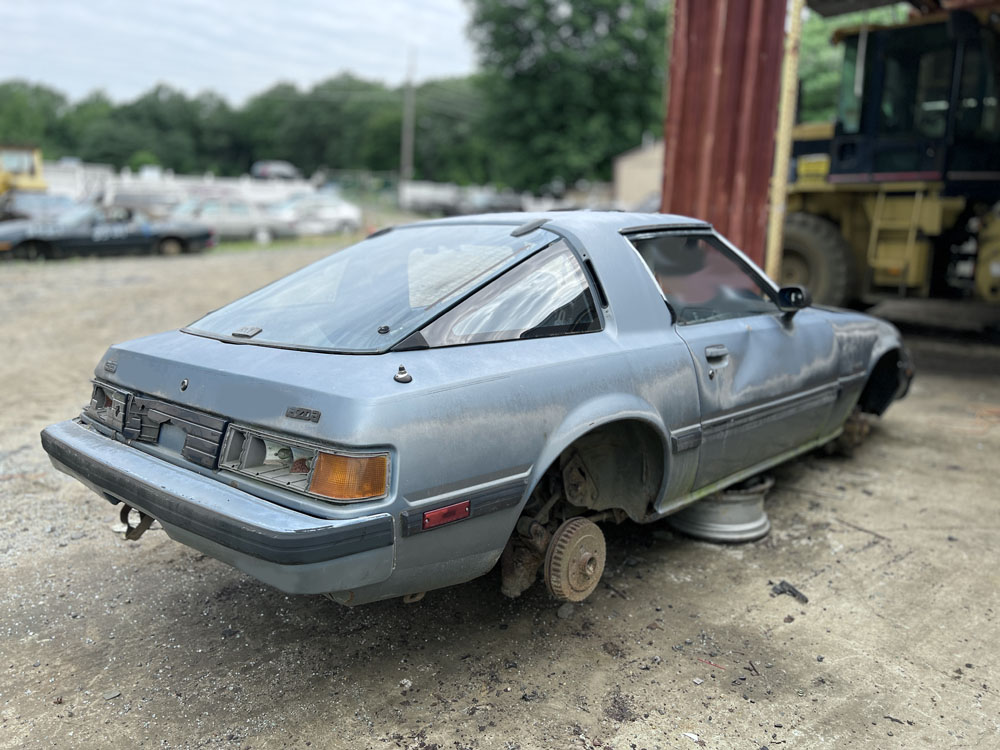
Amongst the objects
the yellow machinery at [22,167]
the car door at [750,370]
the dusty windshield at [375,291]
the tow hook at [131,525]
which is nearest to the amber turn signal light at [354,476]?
the dusty windshield at [375,291]

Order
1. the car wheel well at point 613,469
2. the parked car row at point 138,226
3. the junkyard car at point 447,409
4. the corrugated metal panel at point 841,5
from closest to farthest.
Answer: the junkyard car at point 447,409, the car wheel well at point 613,469, the corrugated metal panel at point 841,5, the parked car row at point 138,226

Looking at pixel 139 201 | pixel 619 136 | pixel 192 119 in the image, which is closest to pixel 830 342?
pixel 139 201

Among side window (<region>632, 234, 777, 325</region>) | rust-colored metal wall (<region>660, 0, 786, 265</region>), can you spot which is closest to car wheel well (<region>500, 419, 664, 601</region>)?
side window (<region>632, 234, 777, 325</region>)

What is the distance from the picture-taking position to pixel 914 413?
614 cm

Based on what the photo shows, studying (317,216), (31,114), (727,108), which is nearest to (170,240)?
(317,216)

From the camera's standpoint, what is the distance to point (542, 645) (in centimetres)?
289

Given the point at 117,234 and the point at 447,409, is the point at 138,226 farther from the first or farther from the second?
the point at 447,409

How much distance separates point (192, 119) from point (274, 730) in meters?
103

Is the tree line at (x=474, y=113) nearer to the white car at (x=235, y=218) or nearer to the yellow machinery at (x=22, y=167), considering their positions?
the yellow machinery at (x=22, y=167)

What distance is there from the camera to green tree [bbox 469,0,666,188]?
35.1m

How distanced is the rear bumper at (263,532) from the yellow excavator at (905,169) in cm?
732

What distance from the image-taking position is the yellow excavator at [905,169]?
7.54 meters

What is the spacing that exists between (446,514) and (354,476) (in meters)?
0.31

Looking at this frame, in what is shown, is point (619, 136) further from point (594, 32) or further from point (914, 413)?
point (914, 413)
